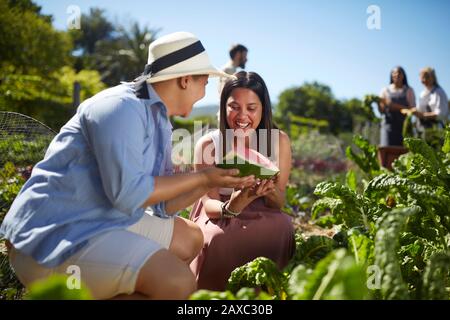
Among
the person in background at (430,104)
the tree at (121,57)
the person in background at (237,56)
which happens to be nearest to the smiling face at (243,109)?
the person in background at (237,56)

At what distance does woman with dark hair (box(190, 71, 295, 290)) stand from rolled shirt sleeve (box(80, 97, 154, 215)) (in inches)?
35.7

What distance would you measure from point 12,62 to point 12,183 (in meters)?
16.7

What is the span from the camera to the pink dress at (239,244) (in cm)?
288

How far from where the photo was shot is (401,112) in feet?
22.1

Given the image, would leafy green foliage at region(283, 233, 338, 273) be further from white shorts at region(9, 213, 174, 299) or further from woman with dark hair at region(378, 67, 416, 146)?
woman with dark hair at region(378, 67, 416, 146)

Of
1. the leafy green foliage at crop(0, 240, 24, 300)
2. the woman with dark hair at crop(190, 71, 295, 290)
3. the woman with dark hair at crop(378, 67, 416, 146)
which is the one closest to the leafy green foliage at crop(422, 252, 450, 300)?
the woman with dark hair at crop(190, 71, 295, 290)

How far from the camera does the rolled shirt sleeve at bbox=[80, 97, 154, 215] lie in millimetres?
1865

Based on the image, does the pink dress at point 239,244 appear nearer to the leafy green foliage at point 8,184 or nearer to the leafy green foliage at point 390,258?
the leafy green foliage at point 390,258

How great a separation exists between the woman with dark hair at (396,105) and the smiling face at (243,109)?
169 inches

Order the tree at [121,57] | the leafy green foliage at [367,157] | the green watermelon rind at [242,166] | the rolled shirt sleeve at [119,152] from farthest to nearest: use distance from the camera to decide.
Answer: the tree at [121,57], the leafy green foliage at [367,157], the green watermelon rind at [242,166], the rolled shirt sleeve at [119,152]

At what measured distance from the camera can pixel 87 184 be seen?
78.0 inches

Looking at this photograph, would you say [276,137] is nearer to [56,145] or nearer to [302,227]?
[56,145]

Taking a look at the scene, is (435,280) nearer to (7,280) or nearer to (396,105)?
(7,280)

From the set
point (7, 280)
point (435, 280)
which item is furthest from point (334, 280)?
point (7, 280)
